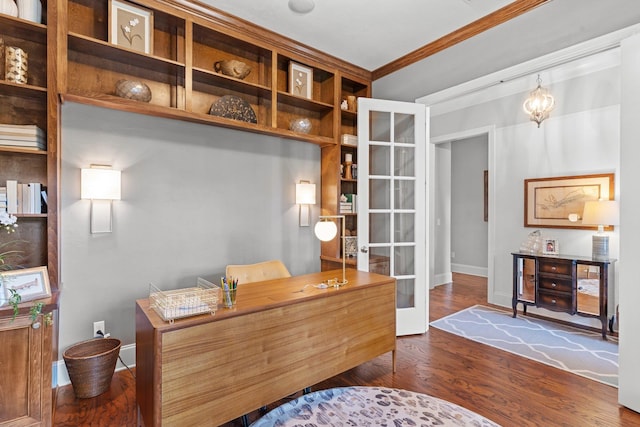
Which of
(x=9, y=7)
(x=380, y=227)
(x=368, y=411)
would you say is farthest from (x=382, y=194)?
(x=9, y=7)

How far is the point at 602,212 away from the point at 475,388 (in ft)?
8.00

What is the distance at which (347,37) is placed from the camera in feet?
9.64

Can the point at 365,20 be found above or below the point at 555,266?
above

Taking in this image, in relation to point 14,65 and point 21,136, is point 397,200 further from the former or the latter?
point 14,65

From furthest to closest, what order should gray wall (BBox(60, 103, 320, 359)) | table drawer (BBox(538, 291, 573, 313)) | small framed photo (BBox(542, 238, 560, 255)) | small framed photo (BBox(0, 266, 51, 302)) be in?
small framed photo (BBox(542, 238, 560, 255))
table drawer (BBox(538, 291, 573, 313))
gray wall (BBox(60, 103, 320, 359))
small framed photo (BBox(0, 266, 51, 302))

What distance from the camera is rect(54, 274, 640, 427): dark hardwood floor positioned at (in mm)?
1964

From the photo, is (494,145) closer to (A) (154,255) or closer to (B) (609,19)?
(B) (609,19)

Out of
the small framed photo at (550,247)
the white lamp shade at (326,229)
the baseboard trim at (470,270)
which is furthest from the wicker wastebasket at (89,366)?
the baseboard trim at (470,270)

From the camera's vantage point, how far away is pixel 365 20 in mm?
2656

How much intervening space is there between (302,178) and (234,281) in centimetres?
184

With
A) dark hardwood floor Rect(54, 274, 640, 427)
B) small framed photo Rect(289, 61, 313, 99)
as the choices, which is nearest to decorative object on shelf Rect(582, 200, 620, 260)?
dark hardwood floor Rect(54, 274, 640, 427)

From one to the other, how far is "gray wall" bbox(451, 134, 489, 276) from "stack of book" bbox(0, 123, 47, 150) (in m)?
6.40

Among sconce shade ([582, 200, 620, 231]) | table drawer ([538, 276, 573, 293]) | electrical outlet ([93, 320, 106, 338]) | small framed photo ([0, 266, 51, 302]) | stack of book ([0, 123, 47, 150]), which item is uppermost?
stack of book ([0, 123, 47, 150])

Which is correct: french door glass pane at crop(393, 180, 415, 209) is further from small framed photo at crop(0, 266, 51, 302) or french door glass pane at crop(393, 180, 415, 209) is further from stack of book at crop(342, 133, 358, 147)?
small framed photo at crop(0, 266, 51, 302)
